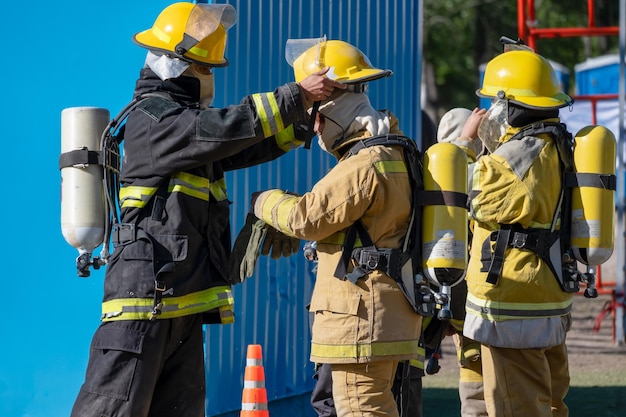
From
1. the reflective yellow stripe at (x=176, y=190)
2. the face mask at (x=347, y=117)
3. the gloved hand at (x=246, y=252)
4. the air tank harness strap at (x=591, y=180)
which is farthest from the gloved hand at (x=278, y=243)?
the air tank harness strap at (x=591, y=180)

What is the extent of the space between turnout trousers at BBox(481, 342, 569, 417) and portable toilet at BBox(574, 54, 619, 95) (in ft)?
50.9

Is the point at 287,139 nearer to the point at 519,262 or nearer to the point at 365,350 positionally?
the point at 365,350

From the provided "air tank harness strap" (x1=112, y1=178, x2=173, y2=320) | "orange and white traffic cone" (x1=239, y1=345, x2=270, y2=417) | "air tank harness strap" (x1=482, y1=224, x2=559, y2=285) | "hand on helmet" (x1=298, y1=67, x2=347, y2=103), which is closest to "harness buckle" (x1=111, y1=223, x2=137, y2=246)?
"air tank harness strap" (x1=112, y1=178, x2=173, y2=320)

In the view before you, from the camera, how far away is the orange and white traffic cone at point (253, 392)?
6.04 m

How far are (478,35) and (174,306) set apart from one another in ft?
102

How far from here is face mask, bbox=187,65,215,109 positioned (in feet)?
16.2

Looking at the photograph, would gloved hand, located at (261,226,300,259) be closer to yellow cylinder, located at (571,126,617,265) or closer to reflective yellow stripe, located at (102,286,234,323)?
reflective yellow stripe, located at (102,286,234,323)

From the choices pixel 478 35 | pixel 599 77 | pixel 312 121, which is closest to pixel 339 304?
pixel 312 121

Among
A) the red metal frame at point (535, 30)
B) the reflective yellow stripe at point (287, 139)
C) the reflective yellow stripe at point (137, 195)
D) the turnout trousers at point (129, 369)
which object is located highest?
the red metal frame at point (535, 30)

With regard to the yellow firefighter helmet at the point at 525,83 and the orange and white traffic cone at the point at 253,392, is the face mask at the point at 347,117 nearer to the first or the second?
the yellow firefighter helmet at the point at 525,83

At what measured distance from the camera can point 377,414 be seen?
15.3 ft

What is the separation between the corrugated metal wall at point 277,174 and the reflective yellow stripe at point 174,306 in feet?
4.90

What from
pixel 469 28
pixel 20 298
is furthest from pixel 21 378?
pixel 469 28

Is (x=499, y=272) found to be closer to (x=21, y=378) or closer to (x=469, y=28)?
(x=21, y=378)
